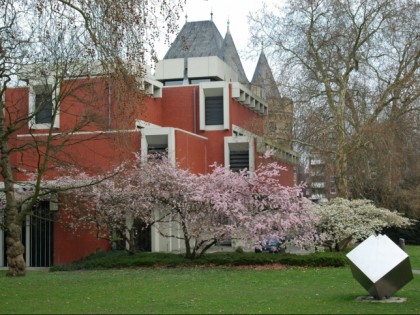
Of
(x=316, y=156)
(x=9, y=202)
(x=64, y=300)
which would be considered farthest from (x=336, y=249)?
(x=64, y=300)

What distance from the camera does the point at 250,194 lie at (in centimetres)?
2878

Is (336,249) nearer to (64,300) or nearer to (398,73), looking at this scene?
(398,73)

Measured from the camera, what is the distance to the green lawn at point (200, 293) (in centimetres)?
1401

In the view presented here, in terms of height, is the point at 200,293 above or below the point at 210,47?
below

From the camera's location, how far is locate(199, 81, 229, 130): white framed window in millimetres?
44094

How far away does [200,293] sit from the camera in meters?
17.3

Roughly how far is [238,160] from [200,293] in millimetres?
26353

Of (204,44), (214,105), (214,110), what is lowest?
(214,110)

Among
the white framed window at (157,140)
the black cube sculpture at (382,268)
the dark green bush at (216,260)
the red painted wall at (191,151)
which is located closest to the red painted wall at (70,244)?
the white framed window at (157,140)

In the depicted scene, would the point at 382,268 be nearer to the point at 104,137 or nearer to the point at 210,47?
the point at 104,137

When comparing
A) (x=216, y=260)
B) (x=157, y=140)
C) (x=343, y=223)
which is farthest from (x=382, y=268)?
(x=157, y=140)

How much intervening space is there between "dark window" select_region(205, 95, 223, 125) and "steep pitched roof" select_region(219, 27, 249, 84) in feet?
32.9

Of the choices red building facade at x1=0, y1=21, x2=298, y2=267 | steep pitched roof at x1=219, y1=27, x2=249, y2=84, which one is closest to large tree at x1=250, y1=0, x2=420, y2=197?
red building facade at x1=0, y1=21, x2=298, y2=267

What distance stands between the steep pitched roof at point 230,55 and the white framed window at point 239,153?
13.0 m
